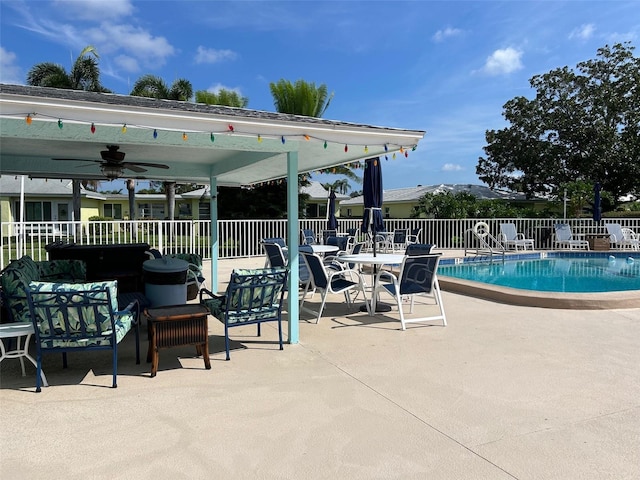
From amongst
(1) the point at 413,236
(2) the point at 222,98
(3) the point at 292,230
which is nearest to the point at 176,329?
(3) the point at 292,230

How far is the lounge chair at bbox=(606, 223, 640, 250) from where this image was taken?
55.8 feet

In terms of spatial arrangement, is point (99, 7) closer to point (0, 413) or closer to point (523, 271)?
point (0, 413)

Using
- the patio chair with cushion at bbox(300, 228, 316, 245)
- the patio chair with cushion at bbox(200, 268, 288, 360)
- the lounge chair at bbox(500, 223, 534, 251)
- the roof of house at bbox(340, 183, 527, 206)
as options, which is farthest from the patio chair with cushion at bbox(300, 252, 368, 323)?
the roof of house at bbox(340, 183, 527, 206)

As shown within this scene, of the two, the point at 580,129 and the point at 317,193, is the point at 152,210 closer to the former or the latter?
the point at 317,193

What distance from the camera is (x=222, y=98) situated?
817 inches

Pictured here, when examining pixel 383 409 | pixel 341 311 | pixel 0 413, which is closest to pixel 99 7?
pixel 341 311

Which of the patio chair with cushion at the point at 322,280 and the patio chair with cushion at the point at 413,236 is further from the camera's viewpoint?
the patio chair with cushion at the point at 413,236

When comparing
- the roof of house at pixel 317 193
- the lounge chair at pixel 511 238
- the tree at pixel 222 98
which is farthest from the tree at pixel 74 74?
the lounge chair at pixel 511 238

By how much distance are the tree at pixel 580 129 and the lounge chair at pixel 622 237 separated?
7.13 m

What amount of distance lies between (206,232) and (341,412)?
40.2ft

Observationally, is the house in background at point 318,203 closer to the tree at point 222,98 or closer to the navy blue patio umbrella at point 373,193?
the tree at point 222,98

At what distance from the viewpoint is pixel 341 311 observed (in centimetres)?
681

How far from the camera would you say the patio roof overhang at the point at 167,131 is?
3.69 metres

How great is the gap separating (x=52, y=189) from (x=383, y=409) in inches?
1170
